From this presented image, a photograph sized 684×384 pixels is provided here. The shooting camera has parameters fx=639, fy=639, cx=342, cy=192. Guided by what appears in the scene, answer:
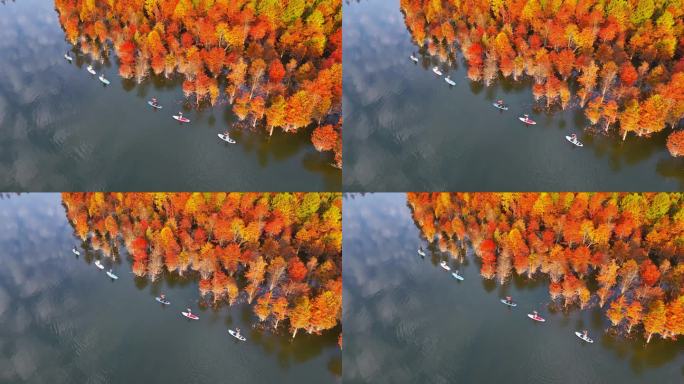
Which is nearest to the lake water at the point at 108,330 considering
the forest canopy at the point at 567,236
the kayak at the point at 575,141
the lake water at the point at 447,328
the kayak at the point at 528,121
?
the lake water at the point at 447,328

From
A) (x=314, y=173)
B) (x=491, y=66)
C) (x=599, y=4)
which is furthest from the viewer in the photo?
(x=599, y=4)

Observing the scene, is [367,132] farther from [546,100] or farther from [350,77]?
[546,100]

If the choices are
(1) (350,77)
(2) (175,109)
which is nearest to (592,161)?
(1) (350,77)

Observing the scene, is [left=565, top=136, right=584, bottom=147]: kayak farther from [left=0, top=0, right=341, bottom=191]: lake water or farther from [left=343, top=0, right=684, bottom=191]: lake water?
[left=0, top=0, right=341, bottom=191]: lake water

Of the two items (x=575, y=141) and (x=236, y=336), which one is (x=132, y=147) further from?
(x=575, y=141)

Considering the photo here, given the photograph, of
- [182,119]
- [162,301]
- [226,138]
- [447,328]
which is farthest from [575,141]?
[162,301]

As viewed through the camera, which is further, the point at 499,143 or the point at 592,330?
the point at 499,143
